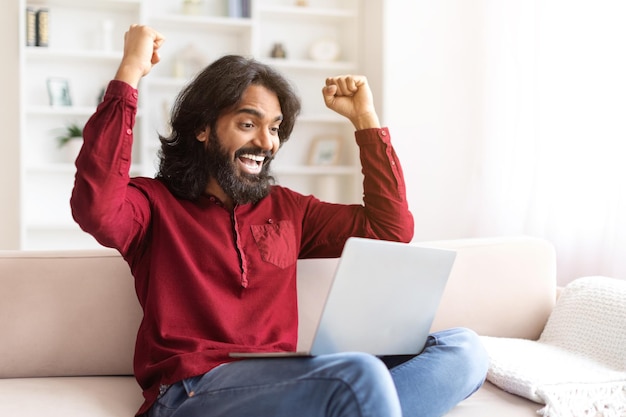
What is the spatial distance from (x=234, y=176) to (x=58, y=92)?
2733 mm

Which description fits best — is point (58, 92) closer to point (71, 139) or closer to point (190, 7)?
point (71, 139)

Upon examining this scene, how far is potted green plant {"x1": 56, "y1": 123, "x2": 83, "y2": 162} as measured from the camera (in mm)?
4156

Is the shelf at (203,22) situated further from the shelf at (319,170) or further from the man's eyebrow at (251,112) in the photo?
the man's eyebrow at (251,112)

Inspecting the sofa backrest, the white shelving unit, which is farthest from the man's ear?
the white shelving unit

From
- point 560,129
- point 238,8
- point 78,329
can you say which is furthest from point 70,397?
point 238,8

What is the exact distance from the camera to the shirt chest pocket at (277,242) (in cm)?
177

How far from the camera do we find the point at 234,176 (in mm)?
1807

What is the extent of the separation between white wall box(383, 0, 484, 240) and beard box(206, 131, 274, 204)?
8.07 ft

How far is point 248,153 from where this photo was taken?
183 cm

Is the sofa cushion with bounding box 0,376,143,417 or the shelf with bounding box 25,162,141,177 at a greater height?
the shelf with bounding box 25,162,141,177

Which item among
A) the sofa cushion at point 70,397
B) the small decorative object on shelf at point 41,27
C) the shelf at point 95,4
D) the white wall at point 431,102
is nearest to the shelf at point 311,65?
the white wall at point 431,102

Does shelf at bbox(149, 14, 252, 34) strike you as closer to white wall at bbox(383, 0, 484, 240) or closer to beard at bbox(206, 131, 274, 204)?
white wall at bbox(383, 0, 484, 240)

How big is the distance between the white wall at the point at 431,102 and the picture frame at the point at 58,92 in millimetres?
1743

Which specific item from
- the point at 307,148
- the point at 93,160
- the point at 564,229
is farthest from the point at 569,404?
the point at 307,148
